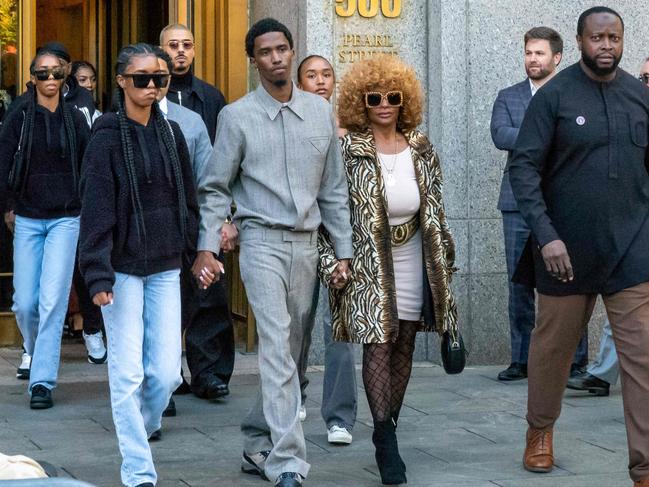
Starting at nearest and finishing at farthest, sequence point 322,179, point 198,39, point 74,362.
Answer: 1. point 322,179
2. point 74,362
3. point 198,39

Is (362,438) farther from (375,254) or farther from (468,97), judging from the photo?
(468,97)

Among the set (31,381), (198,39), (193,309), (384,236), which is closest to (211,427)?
(193,309)

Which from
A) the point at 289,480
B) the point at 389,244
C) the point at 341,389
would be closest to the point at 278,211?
the point at 389,244

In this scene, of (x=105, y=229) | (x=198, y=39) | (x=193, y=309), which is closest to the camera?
(x=105, y=229)

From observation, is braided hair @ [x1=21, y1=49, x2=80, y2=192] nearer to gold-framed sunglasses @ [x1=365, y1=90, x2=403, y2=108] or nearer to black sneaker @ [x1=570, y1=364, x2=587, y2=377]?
gold-framed sunglasses @ [x1=365, y1=90, x2=403, y2=108]

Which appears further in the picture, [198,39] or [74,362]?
[198,39]

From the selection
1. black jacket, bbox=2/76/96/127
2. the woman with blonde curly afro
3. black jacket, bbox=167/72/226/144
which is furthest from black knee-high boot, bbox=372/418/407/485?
black jacket, bbox=2/76/96/127

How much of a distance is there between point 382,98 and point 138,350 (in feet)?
5.15

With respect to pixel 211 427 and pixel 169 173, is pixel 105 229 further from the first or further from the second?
pixel 211 427

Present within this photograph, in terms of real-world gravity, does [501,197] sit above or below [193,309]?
above

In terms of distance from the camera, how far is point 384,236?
6160 mm

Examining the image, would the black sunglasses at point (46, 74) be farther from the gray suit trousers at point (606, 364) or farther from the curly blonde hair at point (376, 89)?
the gray suit trousers at point (606, 364)

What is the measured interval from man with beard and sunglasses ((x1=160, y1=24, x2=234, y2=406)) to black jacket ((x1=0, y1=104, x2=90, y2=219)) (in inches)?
28.4

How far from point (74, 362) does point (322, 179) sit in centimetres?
409
